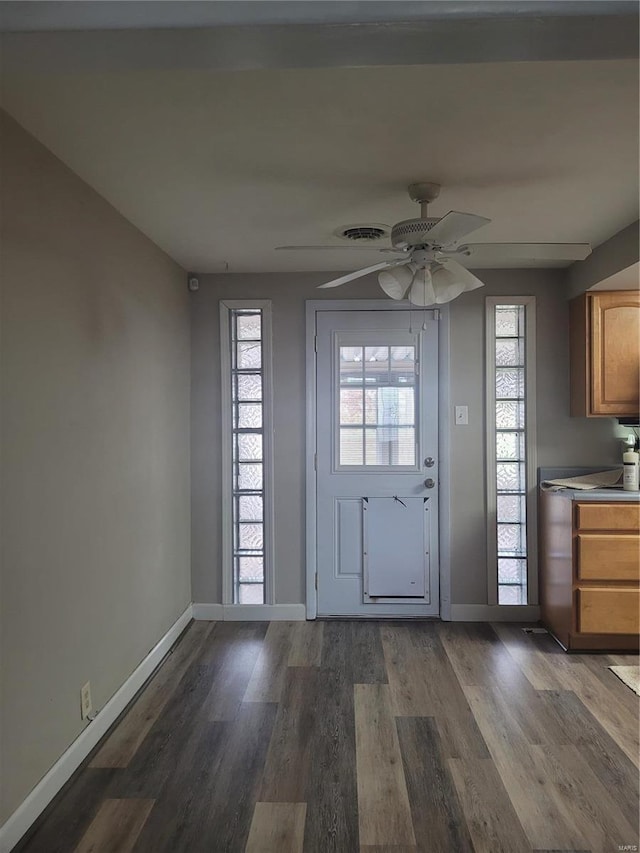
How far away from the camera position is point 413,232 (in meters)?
2.13

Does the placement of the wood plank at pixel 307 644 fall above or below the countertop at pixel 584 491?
below

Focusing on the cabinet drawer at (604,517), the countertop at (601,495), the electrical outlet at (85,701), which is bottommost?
the electrical outlet at (85,701)

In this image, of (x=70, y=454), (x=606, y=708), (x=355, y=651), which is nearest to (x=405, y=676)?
(x=355, y=651)

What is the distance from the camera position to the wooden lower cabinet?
127 inches

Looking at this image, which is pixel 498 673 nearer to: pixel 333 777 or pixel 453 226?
pixel 333 777

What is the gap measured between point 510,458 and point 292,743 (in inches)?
92.2

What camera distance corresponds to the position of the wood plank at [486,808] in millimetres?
1804

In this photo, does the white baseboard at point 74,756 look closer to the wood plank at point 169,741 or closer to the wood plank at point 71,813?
the wood plank at point 71,813

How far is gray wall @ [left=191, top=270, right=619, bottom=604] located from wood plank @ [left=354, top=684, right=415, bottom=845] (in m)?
1.29

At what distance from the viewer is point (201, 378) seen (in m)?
3.86

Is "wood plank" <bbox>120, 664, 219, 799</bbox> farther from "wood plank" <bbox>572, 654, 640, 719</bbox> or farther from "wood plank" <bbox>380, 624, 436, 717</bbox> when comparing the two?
"wood plank" <bbox>572, 654, 640, 719</bbox>

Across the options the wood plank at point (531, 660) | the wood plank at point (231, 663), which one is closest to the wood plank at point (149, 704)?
the wood plank at point (231, 663)

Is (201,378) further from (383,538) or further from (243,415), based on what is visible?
(383,538)

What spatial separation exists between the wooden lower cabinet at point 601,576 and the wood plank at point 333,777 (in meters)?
1.43
